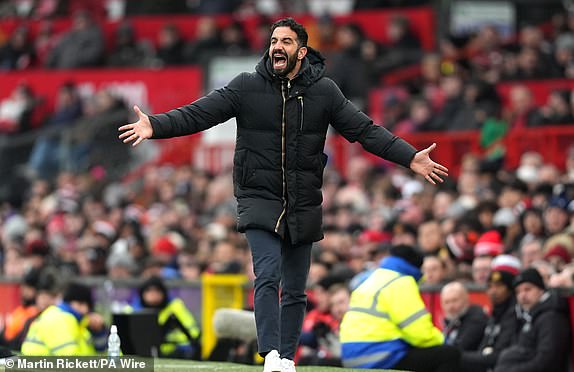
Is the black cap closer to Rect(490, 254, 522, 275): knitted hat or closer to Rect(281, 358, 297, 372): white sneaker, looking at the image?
Rect(490, 254, 522, 275): knitted hat

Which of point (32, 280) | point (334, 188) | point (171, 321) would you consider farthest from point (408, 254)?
point (334, 188)

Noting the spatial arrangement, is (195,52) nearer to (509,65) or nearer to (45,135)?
(45,135)

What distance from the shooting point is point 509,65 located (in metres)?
23.5

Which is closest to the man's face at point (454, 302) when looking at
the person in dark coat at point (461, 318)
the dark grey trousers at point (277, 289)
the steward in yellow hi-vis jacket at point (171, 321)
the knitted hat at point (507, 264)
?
the person in dark coat at point (461, 318)

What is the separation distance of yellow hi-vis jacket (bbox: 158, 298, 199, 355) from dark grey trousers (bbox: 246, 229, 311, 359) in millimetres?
4775

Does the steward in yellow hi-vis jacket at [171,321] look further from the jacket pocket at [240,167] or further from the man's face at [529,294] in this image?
the jacket pocket at [240,167]

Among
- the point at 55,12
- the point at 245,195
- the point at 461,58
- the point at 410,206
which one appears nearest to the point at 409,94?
the point at 461,58

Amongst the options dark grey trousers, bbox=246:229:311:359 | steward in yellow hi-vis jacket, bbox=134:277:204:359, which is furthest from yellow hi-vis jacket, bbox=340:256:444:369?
steward in yellow hi-vis jacket, bbox=134:277:204:359

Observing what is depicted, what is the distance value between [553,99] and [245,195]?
1039 cm

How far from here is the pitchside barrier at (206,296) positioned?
15.0 metres

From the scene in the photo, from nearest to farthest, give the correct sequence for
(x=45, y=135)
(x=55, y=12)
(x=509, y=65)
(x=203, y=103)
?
(x=203, y=103) < (x=509, y=65) < (x=45, y=135) < (x=55, y=12)

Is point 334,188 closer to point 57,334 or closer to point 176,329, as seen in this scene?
point 176,329

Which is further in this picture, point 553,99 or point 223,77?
point 223,77

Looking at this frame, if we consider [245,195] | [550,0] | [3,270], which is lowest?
[3,270]
